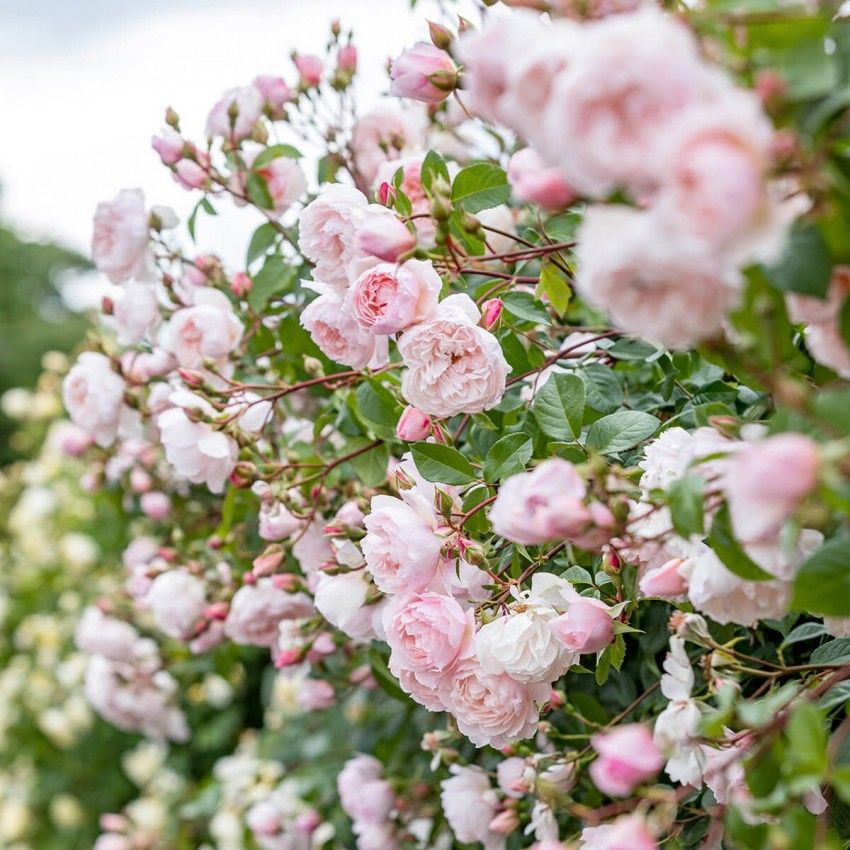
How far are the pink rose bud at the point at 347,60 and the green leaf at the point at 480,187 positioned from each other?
0.43 metres

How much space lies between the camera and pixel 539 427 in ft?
2.47

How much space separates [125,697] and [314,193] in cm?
96

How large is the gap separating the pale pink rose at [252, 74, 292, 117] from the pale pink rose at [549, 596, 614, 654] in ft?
2.35

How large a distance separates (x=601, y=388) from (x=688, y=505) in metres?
0.37

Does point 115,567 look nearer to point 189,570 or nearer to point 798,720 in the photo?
point 189,570

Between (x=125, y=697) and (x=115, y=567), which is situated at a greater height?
(x=125, y=697)

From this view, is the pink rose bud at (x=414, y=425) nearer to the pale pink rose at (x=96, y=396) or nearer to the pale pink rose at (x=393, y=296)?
the pale pink rose at (x=393, y=296)

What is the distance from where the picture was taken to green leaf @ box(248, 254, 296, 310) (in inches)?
40.5

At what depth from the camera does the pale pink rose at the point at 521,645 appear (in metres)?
0.64

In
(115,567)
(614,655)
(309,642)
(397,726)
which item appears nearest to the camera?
(614,655)

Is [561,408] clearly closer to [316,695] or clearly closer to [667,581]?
[667,581]

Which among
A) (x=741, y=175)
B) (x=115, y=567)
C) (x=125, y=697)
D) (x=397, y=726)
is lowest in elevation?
(x=115, y=567)

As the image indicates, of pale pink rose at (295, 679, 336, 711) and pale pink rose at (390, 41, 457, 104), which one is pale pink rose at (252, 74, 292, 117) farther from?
pale pink rose at (295, 679, 336, 711)

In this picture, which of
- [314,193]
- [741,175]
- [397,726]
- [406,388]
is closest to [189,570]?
[397,726]
